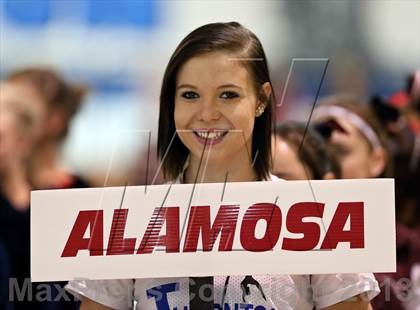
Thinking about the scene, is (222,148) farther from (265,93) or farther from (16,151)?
(16,151)

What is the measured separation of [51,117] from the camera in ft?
10.4

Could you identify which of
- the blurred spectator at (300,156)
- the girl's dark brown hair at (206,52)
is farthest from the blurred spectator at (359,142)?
the girl's dark brown hair at (206,52)

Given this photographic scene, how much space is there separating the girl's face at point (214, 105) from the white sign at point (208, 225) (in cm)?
8

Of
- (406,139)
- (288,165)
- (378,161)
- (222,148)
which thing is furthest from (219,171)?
(406,139)

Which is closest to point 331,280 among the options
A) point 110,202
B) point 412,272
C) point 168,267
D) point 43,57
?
point 168,267

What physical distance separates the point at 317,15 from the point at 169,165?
1.35m

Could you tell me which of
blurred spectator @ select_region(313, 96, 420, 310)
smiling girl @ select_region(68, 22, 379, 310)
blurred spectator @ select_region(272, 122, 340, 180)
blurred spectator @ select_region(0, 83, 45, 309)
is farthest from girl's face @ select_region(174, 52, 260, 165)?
blurred spectator @ select_region(0, 83, 45, 309)

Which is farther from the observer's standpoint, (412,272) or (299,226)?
(412,272)

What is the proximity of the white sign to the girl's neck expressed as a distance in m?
0.05

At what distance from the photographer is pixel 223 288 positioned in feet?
5.89

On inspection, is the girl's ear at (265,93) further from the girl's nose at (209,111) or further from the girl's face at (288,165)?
the girl's face at (288,165)

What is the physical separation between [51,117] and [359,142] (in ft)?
3.17

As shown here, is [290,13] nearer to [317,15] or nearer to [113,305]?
[317,15]

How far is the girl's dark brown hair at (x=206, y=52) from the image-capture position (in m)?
1.82
